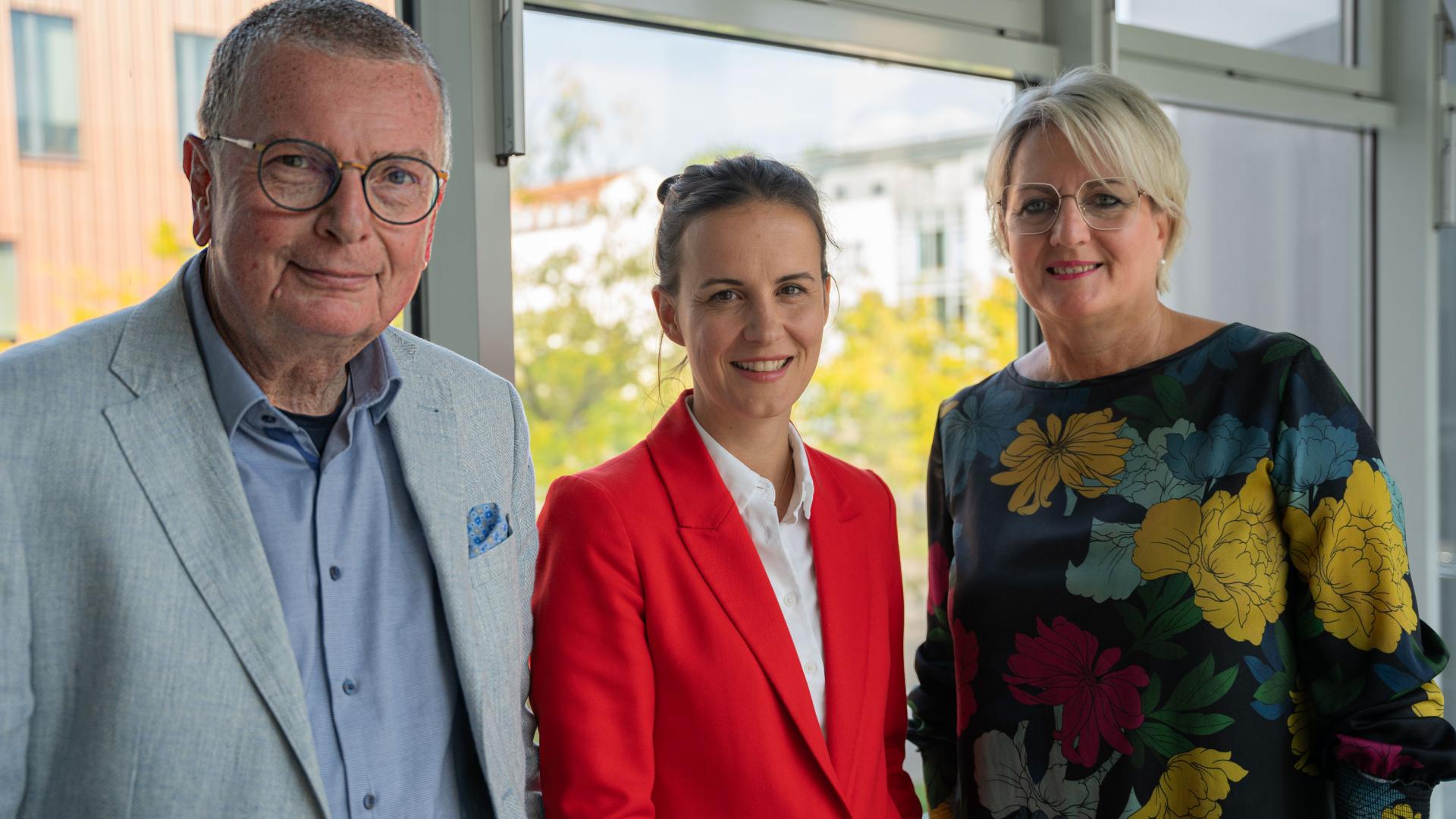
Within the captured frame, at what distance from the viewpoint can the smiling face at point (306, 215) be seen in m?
1.23

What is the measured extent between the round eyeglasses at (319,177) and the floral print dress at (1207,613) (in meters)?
1.18

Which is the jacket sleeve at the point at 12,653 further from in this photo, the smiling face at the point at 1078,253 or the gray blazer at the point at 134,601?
the smiling face at the point at 1078,253

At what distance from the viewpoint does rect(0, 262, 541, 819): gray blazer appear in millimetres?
1141

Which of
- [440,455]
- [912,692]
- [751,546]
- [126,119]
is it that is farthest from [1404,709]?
[126,119]

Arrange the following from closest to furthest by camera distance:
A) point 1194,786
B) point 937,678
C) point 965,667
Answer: point 1194,786 → point 965,667 → point 937,678

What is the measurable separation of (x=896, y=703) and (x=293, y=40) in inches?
50.6

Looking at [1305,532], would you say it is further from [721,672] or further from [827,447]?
[827,447]

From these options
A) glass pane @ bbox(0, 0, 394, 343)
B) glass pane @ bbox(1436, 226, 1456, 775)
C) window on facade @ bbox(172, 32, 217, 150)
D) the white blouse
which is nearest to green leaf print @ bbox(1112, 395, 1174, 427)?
the white blouse

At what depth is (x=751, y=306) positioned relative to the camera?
166 cm

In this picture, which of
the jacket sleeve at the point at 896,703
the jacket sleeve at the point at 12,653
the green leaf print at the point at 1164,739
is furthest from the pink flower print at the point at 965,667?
the jacket sleeve at the point at 12,653

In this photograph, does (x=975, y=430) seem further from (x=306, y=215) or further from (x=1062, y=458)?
(x=306, y=215)

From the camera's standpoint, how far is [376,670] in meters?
1.32

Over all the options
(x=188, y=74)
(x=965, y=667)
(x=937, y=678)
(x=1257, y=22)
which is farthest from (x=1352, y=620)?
(x=1257, y=22)

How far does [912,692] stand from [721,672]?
783mm
